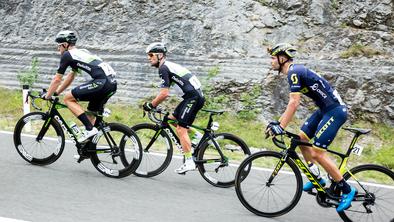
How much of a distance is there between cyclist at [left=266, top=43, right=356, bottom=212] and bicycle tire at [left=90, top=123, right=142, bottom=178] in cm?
229

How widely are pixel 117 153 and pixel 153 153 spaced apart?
60 centimetres

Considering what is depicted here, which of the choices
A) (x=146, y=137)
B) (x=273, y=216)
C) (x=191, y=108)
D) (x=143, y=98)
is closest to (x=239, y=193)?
(x=273, y=216)

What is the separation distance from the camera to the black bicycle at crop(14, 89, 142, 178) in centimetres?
738

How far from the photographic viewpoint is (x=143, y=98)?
1291 centimetres

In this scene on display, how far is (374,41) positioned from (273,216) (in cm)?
800

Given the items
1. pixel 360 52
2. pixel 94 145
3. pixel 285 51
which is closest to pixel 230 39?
pixel 360 52

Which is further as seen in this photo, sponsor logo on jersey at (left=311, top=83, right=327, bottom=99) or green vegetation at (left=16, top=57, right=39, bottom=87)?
green vegetation at (left=16, top=57, right=39, bottom=87)

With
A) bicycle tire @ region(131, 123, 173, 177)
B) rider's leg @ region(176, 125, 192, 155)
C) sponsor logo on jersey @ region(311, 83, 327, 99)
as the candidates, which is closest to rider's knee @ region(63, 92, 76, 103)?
bicycle tire @ region(131, 123, 173, 177)

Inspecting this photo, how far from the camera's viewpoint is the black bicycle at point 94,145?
7379 mm

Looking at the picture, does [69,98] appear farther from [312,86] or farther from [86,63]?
[312,86]

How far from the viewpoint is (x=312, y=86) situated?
236 inches

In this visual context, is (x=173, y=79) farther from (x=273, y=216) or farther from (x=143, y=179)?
(x=273, y=216)

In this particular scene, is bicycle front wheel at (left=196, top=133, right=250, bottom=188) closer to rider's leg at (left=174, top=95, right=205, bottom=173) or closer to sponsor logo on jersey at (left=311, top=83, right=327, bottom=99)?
rider's leg at (left=174, top=95, right=205, bottom=173)

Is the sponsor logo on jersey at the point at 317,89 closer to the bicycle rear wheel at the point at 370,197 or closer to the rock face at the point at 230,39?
the bicycle rear wheel at the point at 370,197
